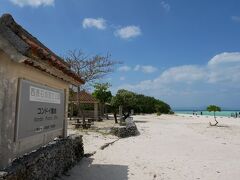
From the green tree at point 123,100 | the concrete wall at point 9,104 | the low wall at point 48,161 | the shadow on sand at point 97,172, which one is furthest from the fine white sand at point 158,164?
the green tree at point 123,100

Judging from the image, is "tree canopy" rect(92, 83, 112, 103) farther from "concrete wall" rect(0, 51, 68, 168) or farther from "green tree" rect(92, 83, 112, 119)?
"concrete wall" rect(0, 51, 68, 168)

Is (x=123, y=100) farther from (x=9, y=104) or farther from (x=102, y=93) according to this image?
(x=9, y=104)

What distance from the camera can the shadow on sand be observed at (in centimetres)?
846

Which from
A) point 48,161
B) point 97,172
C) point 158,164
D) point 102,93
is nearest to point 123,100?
point 102,93

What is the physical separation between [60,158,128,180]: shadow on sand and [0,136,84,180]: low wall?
0.23 metres

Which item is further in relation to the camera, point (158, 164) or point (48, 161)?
point (158, 164)

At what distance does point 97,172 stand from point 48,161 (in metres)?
2.29

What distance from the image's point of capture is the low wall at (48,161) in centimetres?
537

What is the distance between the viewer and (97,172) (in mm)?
9078

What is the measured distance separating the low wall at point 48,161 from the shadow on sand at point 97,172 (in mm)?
226

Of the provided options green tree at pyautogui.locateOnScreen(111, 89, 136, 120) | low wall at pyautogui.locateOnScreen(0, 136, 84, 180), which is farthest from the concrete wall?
green tree at pyautogui.locateOnScreen(111, 89, 136, 120)

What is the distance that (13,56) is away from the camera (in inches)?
188

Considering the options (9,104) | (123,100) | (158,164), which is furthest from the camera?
(123,100)

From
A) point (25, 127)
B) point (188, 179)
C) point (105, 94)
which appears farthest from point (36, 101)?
point (105, 94)
